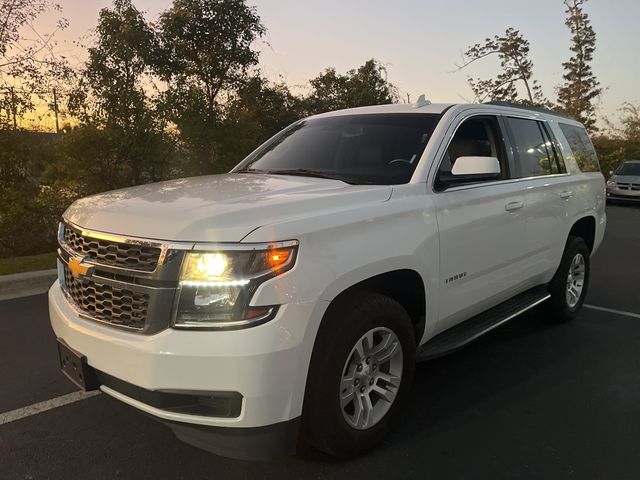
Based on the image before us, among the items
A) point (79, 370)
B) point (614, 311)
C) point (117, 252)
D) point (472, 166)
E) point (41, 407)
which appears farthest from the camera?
point (614, 311)

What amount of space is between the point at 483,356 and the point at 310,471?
2.09 meters

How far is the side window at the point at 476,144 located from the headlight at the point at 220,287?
165 cm

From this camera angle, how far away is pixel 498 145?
4.10 m

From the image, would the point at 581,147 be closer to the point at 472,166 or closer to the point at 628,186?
the point at 472,166

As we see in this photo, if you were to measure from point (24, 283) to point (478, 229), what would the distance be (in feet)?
16.9

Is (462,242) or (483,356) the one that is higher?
(462,242)

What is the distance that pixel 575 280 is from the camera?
Answer: 17.1 ft

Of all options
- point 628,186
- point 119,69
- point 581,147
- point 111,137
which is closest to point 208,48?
point 119,69

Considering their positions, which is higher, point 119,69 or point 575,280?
point 119,69

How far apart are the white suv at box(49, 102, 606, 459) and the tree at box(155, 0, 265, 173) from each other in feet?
26.0

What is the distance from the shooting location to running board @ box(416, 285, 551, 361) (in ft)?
10.8

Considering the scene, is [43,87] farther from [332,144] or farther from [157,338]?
[157,338]

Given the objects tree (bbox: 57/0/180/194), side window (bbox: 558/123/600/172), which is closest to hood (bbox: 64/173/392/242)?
side window (bbox: 558/123/600/172)

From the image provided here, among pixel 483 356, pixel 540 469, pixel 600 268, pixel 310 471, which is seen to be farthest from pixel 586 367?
pixel 600 268
